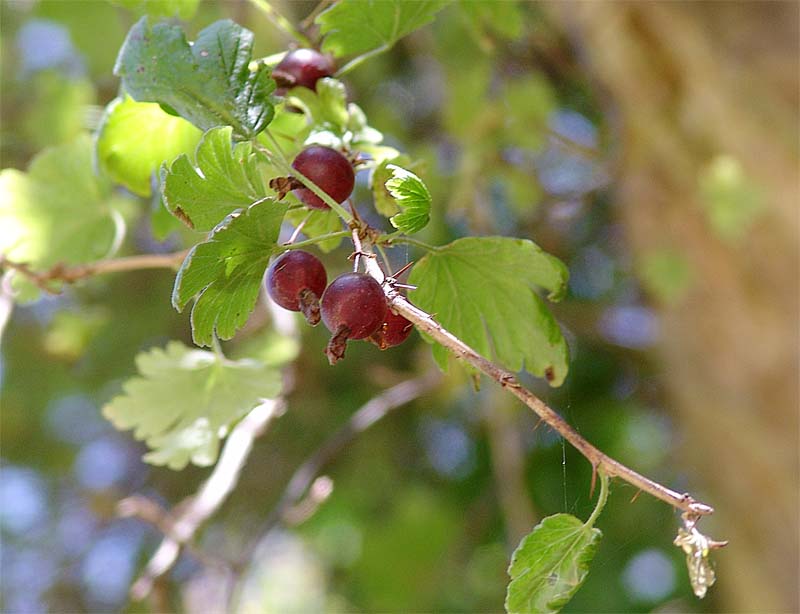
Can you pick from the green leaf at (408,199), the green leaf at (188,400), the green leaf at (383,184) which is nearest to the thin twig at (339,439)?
the green leaf at (188,400)

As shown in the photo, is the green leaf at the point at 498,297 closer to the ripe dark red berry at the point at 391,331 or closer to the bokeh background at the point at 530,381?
the ripe dark red berry at the point at 391,331

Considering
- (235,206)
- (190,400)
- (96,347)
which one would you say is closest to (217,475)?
(190,400)

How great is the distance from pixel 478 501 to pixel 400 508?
0.80 feet

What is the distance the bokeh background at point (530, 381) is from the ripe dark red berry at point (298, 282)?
0.88 m

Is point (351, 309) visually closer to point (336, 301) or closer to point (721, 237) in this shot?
point (336, 301)

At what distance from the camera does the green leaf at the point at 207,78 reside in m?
0.57

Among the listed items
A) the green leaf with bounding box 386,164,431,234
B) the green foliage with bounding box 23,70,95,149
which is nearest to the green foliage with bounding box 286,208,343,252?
the green leaf with bounding box 386,164,431,234

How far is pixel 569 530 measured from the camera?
0.57 meters

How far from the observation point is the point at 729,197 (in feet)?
5.25

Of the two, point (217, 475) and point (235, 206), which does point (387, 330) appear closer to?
point (235, 206)

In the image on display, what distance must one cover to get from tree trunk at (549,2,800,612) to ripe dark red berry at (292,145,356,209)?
138 cm

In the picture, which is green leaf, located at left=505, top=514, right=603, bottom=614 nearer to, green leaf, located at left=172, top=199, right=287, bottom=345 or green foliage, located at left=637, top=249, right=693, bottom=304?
green leaf, located at left=172, top=199, right=287, bottom=345

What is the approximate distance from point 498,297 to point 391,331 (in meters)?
0.16

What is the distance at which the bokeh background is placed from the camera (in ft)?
5.78
